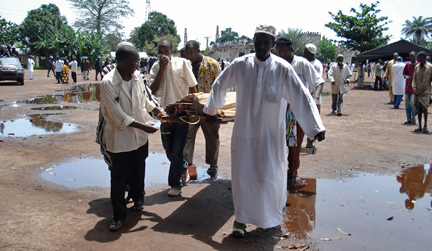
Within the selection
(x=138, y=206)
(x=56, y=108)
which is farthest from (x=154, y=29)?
(x=138, y=206)

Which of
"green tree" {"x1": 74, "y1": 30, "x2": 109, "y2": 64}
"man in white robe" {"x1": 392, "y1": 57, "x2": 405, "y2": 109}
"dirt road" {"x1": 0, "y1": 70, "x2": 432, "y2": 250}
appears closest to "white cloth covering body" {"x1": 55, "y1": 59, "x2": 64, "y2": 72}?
"dirt road" {"x1": 0, "y1": 70, "x2": 432, "y2": 250}

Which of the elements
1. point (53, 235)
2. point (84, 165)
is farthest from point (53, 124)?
point (53, 235)

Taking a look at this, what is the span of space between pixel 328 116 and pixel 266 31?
9.01 m

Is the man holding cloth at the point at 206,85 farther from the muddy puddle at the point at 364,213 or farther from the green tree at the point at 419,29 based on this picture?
the green tree at the point at 419,29

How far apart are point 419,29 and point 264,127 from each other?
95.4 metres

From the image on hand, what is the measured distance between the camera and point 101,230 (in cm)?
385

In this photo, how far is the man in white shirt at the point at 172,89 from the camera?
4797 mm

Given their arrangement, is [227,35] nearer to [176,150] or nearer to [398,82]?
[398,82]

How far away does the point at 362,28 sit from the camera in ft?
90.4

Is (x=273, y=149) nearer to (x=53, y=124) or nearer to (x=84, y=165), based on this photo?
(x=84, y=165)

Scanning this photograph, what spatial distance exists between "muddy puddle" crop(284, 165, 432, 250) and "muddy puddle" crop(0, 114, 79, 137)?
21.0 ft

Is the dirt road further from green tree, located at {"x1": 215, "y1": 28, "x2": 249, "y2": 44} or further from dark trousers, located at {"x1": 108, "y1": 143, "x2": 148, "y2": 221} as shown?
green tree, located at {"x1": 215, "y1": 28, "x2": 249, "y2": 44}

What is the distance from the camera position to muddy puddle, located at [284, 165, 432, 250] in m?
3.65

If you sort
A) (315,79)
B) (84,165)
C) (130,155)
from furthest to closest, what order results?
(84,165)
(315,79)
(130,155)
